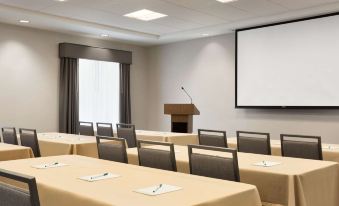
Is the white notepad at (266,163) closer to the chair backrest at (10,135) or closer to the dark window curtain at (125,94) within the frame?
the chair backrest at (10,135)

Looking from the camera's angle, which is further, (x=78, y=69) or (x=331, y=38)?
(x=78, y=69)

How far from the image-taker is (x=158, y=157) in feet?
10.9

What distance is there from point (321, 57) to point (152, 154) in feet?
17.2

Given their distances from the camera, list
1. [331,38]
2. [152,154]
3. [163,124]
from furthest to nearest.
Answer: [163,124] → [331,38] → [152,154]

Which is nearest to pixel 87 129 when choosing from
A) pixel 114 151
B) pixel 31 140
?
pixel 31 140

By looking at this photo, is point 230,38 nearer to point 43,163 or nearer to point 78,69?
point 78,69

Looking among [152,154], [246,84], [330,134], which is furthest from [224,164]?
[246,84]

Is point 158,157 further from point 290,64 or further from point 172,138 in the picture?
point 290,64

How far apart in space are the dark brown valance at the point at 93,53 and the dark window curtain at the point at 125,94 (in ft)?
0.77

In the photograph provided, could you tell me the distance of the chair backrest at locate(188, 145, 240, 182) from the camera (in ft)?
9.20

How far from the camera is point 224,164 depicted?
9.39 ft

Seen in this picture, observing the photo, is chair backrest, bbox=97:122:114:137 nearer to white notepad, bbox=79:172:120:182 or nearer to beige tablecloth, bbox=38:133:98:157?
beige tablecloth, bbox=38:133:98:157

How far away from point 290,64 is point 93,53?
4.93 meters

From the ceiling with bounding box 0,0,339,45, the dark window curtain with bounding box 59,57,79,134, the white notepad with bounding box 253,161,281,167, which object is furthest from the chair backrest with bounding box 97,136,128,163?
the dark window curtain with bounding box 59,57,79,134
